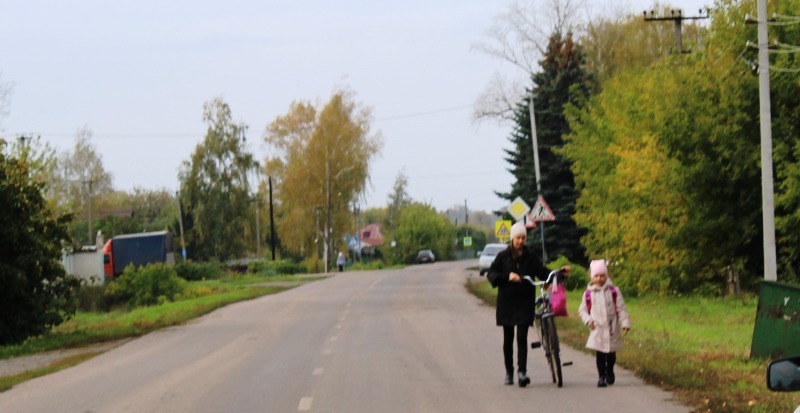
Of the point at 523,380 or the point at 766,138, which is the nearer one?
the point at 523,380

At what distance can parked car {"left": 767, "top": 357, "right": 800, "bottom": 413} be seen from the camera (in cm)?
451

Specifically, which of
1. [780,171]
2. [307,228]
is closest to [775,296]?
[780,171]

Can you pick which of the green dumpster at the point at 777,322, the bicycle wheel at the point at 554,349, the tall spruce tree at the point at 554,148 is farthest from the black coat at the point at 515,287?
the tall spruce tree at the point at 554,148

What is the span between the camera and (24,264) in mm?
26312

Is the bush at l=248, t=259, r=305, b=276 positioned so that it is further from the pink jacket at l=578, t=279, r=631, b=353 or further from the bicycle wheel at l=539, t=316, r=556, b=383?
the pink jacket at l=578, t=279, r=631, b=353

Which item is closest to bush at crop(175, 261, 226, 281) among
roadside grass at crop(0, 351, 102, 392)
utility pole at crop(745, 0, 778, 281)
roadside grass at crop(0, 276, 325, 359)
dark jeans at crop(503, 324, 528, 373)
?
roadside grass at crop(0, 276, 325, 359)

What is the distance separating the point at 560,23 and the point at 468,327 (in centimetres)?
4209

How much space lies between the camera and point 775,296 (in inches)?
558

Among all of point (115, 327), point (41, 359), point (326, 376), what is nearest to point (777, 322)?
point (326, 376)

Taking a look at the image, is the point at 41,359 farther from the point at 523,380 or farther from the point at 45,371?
the point at 523,380

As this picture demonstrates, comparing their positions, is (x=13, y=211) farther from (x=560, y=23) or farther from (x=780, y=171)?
(x=560, y=23)

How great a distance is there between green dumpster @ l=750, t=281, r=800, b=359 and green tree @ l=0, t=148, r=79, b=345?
654 inches

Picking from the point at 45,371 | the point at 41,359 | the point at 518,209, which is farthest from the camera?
the point at 518,209

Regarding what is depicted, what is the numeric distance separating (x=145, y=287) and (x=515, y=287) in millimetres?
36933
